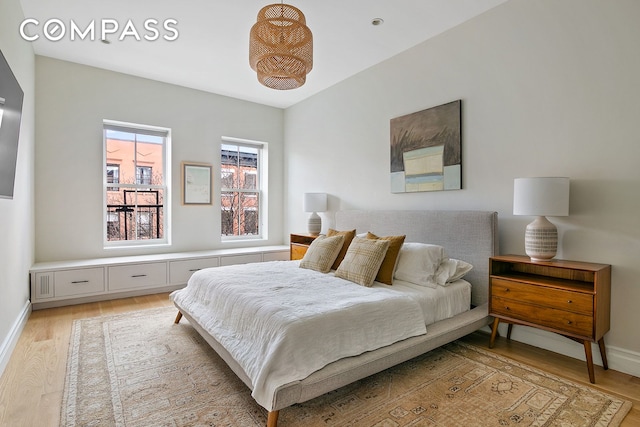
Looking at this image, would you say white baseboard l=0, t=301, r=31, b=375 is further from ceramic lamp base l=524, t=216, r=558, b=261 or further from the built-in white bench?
ceramic lamp base l=524, t=216, r=558, b=261

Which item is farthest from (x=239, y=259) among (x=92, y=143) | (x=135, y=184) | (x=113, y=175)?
(x=92, y=143)

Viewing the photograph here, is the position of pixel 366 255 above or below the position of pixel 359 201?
below

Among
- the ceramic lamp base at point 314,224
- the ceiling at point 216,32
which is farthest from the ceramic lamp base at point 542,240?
the ceramic lamp base at point 314,224

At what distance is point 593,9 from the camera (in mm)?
2352

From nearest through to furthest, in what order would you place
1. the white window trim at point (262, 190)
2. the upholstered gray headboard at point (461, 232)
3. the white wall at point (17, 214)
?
the white wall at point (17, 214), the upholstered gray headboard at point (461, 232), the white window trim at point (262, 190)

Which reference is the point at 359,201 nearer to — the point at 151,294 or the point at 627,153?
the point at 627,153

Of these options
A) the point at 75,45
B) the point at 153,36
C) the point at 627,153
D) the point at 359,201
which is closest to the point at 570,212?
the point at 627,153

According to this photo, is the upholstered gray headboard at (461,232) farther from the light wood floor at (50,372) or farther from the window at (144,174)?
the window at (144,174)

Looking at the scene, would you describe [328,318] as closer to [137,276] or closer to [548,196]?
[548,196]

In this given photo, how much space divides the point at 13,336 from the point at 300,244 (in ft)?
10.0

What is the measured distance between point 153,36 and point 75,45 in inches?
38.2

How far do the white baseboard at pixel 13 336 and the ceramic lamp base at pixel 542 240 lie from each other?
376cm

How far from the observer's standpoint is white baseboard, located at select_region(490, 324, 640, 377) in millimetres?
2217

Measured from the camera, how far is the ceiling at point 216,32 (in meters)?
2.85
